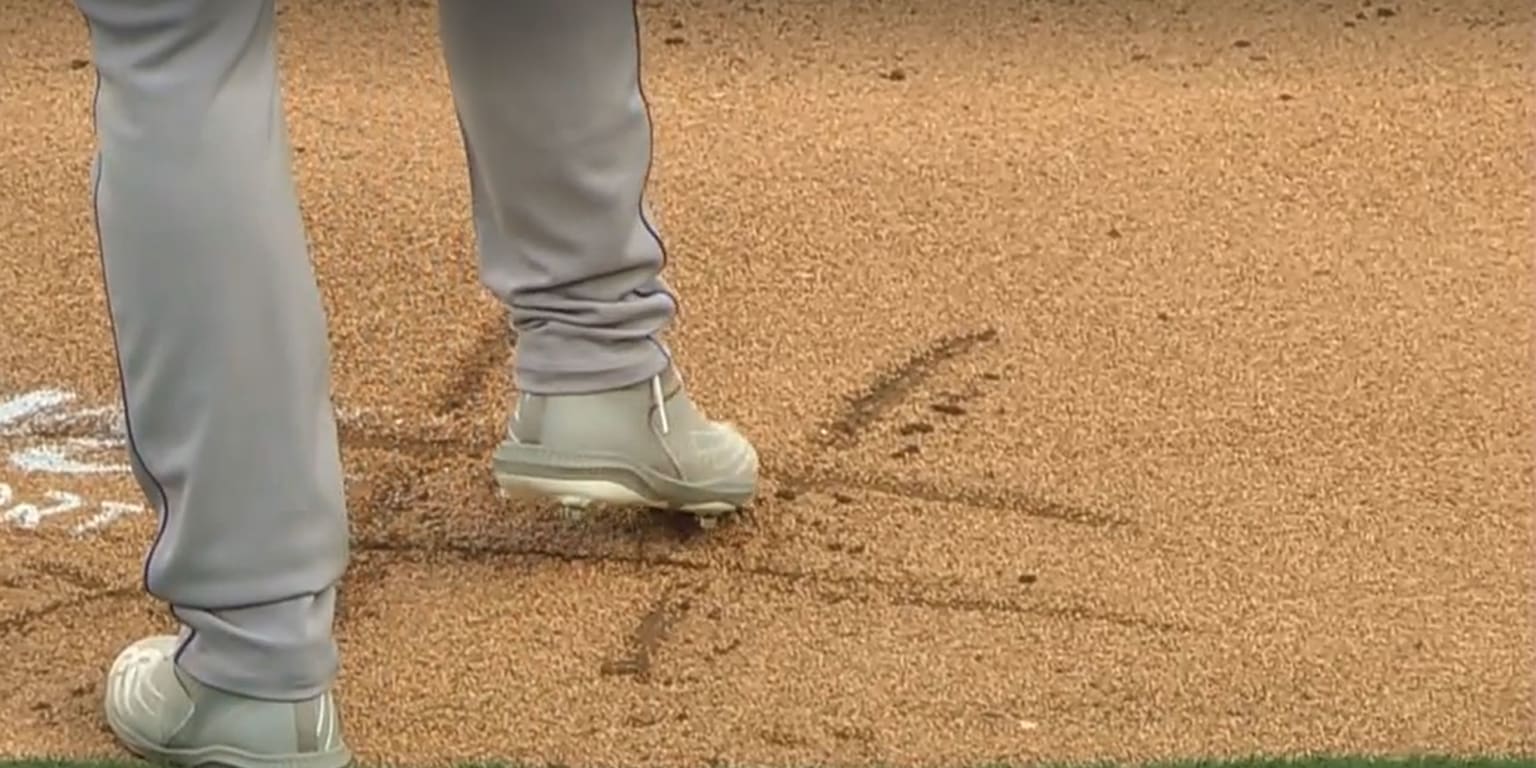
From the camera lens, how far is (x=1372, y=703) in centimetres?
229

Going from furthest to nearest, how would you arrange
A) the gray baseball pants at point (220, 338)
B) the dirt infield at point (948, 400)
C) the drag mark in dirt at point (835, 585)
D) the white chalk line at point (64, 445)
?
the white chalk line at point (64, 445) → the drag mark in dirt at point (835, 585) → the dirt infield at point (948, 400) → the gray baseball pants at point (220, 338)

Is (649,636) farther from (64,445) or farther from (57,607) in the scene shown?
(64,445)

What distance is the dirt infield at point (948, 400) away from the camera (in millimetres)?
2311

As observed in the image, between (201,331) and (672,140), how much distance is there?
5.96 feet

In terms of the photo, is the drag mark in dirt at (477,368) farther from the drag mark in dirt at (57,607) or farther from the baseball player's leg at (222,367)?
the baseball player's leg at (222,367)

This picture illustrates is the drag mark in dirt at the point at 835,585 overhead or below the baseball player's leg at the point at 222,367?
below

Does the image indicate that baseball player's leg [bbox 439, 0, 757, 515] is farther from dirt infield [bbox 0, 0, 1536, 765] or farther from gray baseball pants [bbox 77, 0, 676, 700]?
gray baseball pants [bbox 77, 0, 676, 700]

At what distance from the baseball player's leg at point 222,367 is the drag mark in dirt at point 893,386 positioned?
873mm

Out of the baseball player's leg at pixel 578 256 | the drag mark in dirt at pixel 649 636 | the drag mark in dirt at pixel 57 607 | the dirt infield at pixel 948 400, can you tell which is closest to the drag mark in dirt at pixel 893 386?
the dirt infield at pixel 948 400

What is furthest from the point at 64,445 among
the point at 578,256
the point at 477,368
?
the point at 578,256

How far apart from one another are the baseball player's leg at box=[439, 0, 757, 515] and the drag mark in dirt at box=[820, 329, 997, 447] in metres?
0.26

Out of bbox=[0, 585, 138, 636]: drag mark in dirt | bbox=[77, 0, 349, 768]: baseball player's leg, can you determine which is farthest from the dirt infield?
bbox=[77, 0, 349, 768]: baseball player's leg

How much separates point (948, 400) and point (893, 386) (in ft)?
0.23

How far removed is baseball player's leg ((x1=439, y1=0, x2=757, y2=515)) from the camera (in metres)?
2.39
